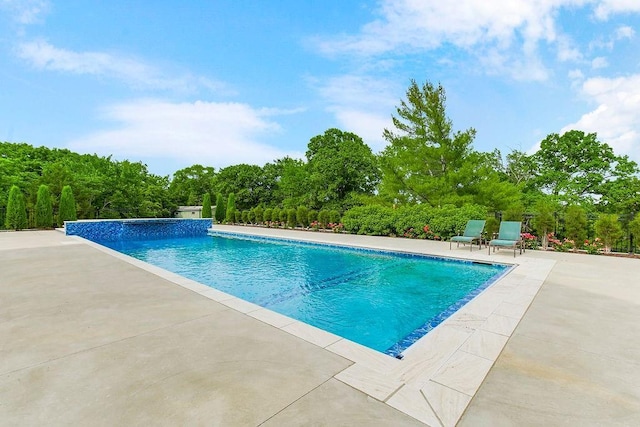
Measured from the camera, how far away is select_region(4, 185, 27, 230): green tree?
53.8ft

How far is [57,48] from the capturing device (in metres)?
11.9

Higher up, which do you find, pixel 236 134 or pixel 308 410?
pixel 236 134

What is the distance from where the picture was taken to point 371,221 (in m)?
14.2

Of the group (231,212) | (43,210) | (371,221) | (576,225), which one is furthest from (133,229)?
(576,225)

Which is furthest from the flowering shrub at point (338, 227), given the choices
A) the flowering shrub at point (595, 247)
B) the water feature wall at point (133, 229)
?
the flowering shrub at point (595, 247)

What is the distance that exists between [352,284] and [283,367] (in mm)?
4173

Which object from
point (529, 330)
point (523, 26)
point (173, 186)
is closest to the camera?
point (529, 330)

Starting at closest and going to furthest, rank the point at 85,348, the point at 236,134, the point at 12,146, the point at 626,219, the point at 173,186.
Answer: the point at 85,348 → the point at 626,219 → the point at 236,134 → the point at 12,146 → the point at 173,186

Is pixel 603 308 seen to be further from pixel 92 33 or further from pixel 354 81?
pixel 92 33

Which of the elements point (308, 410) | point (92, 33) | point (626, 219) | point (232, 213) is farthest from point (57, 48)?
point (626, 219)

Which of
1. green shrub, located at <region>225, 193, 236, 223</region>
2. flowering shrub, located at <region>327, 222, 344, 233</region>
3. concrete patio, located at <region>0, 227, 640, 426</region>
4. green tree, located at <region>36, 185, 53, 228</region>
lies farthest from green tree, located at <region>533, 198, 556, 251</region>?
green tree, located at <region>36, 185, 53, 228</region>

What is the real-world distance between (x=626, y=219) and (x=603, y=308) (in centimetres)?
743

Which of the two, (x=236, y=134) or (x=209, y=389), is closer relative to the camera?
(x=209, y=389)

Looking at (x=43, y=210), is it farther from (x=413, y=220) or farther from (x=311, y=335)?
(x=311, y=335)
